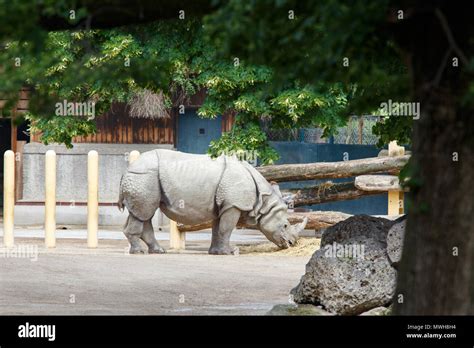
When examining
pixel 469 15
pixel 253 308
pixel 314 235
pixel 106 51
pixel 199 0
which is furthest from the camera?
pixel 314 235

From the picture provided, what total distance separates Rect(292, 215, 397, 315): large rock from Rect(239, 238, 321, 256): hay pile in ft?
25.3

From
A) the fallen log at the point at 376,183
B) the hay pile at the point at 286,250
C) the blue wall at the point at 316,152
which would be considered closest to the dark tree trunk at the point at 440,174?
the hay pile at the point at 286,250

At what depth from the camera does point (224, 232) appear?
20.6 meters

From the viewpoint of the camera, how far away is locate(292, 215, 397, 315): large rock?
1253cm

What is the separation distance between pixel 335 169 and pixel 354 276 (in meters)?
9.31

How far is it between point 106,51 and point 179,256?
3.87 metres

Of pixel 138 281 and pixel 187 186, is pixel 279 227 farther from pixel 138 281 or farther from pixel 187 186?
pixel 138 281

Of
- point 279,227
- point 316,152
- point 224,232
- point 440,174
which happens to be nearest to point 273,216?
point 279,227

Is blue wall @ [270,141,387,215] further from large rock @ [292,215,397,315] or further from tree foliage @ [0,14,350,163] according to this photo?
large rock @ [292,215,397,315]

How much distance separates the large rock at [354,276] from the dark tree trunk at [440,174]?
15.8ft

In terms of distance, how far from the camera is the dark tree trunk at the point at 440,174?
7.51 meters

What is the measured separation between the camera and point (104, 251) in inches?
808
